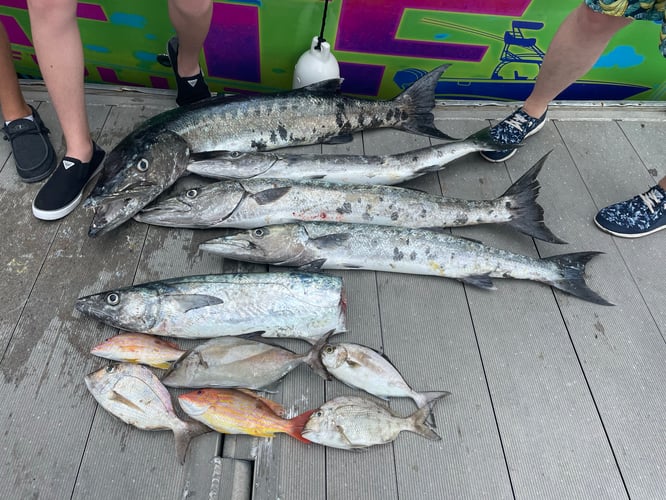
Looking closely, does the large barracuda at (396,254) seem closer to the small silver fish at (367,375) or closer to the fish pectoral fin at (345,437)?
the small silver fish at (367,375)

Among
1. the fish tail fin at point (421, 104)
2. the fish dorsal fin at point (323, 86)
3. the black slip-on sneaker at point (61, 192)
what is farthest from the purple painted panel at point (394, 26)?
the black slip-on sneaker at point (61, 192)

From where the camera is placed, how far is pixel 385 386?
5.69ft

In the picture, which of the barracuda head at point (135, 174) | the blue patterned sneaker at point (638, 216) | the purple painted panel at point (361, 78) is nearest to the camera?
the barracuda head at point (135, 174)

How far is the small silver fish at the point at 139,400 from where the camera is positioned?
62.4 inches

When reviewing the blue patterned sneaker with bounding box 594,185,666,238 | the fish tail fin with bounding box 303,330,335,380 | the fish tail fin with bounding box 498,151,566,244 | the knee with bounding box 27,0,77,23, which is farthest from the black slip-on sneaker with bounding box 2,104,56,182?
the blue patterned sneaker with bounding box 594,185,666,238

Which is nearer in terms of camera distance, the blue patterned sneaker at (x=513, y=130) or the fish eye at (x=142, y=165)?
the fish eye at (x=142, y=165)

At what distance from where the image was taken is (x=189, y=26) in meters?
2.37

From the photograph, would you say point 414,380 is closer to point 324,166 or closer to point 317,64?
point 324,166

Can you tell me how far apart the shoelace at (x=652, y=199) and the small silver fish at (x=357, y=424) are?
181cm

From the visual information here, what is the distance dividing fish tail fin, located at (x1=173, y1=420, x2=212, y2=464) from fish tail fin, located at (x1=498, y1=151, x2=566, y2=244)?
1827mm

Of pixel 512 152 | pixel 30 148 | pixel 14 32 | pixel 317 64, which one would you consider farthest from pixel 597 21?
pixel 14 32

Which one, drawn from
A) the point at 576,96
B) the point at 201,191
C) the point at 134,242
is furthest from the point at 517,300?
the point at 576,96

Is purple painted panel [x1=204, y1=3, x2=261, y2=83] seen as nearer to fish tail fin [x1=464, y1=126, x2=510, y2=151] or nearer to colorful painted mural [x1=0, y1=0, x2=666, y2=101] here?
colorful painted mural [x1=0, y1=0, x2=666, y2=101]

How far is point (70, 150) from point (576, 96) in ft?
11.9
